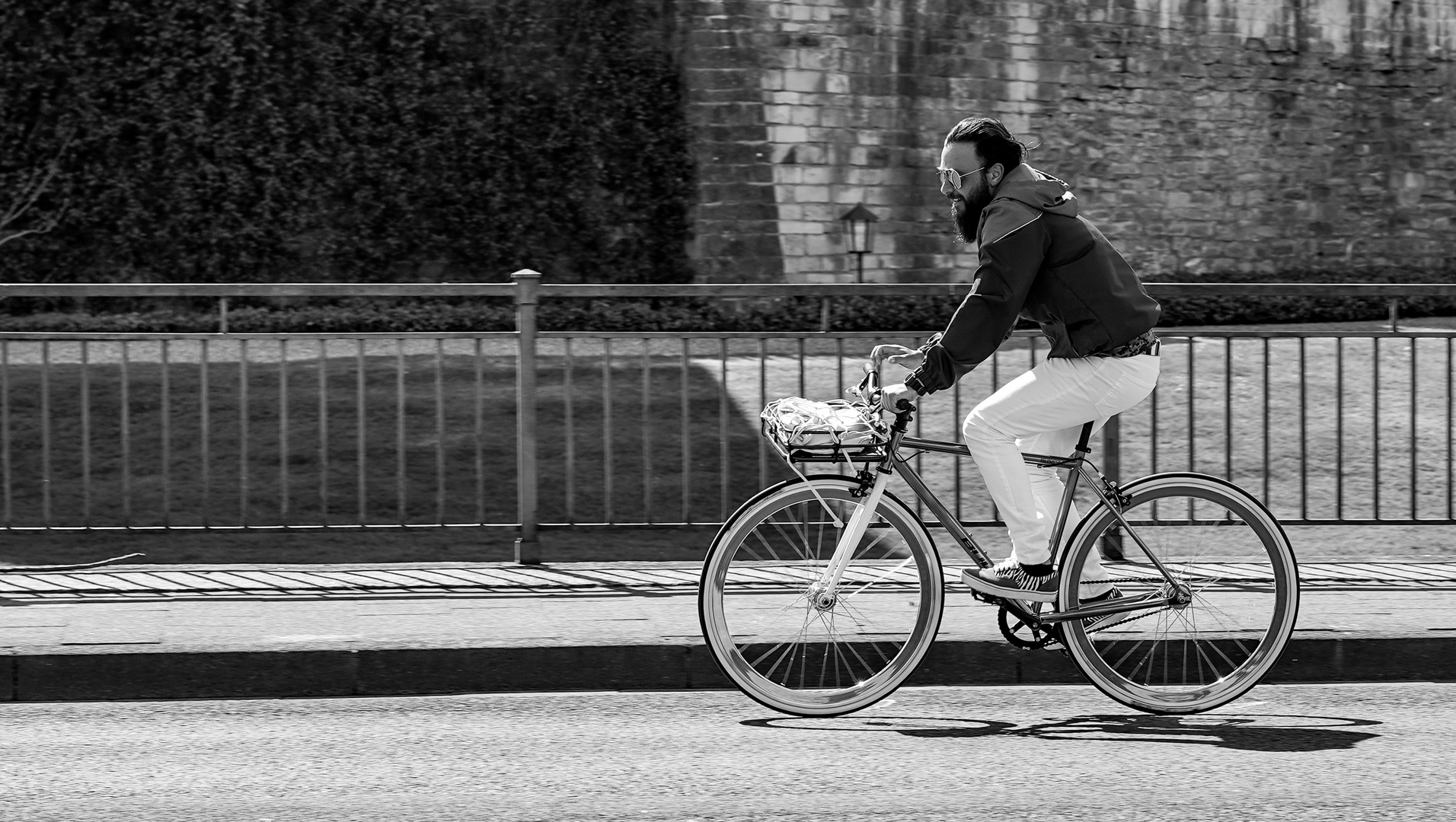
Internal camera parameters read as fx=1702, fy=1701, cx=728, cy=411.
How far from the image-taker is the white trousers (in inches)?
183

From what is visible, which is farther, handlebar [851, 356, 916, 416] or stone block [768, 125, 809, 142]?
stone block [768, 125, 809, 142]

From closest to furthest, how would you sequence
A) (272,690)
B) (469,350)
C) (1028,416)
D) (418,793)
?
(418,793) → (1028,416) → (272,690) → (469,350)

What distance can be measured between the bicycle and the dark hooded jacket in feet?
0.86

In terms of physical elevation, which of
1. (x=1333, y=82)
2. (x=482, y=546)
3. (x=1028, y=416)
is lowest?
(x=482, y=546)

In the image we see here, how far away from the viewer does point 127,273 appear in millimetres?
17906

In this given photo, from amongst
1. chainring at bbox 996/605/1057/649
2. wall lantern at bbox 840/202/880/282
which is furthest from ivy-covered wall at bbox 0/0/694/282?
chainring at bbox 996/605/1057/649

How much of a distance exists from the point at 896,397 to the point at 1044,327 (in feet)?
1.64

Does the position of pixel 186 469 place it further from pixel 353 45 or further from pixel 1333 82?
pixel 1333 82

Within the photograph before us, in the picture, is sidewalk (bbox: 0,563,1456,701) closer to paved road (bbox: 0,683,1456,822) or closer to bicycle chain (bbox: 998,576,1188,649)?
paved road (bbox: 0,683,1456,822)

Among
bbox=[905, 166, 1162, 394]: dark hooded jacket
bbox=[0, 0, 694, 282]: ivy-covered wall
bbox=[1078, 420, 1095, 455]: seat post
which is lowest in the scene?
bbox=[1078, 420, 1095, 455]: seat post

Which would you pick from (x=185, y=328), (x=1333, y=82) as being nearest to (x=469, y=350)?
(x=185, y=328)

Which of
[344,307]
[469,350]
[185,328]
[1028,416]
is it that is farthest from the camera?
[344,307]

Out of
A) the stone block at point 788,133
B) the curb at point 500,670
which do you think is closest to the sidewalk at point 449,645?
the curb at point 500,670

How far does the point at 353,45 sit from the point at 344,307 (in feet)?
10.7
